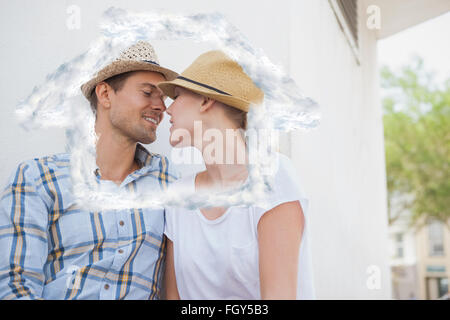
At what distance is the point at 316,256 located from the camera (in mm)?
2051

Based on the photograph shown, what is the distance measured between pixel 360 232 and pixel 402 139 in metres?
5.61

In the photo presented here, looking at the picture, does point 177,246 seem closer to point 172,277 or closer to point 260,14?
point 172,277

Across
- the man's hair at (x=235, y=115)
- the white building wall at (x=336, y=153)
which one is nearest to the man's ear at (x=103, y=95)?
the man's hair at (x=235, y=115)

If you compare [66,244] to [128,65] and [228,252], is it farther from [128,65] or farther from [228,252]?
[128,65]

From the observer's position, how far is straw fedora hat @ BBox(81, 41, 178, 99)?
6.91 feet

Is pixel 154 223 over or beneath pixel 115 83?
beneath

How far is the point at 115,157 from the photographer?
209cm

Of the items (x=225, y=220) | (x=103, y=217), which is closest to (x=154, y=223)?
(x=103, y=217)

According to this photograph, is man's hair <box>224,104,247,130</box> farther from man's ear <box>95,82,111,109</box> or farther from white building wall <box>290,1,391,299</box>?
man's ear <box>95,82,111,109</box>

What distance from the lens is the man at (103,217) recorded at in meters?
1.79

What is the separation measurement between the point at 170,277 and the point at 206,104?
30.5 inches

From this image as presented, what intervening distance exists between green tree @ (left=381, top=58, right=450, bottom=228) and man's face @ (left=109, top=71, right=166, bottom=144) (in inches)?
176

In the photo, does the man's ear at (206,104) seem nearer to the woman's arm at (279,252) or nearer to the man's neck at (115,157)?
the man's neck at (115,157)
